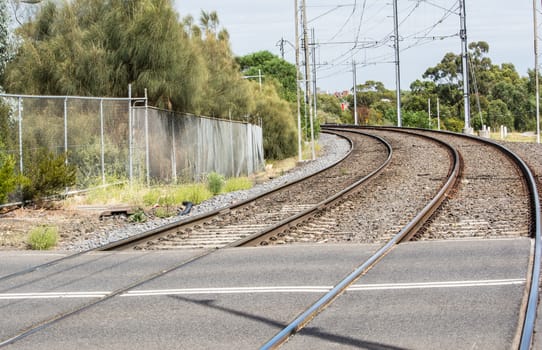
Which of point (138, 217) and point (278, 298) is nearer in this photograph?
point (278, 298)

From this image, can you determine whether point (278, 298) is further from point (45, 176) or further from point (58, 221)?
point (45, 176)

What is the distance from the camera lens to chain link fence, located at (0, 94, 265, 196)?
1878 centimetres

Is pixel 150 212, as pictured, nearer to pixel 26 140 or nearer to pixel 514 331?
pixel 26 140

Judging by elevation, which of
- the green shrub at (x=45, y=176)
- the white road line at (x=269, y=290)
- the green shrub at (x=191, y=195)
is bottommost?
the white road line at (x=269, y=290)

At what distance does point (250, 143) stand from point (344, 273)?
26693 millimetres

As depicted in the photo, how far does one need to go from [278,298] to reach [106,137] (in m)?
15.0

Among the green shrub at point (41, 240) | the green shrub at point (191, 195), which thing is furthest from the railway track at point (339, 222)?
the green shrub at point (191, 195)

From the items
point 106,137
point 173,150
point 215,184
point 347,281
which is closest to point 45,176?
point 106,137

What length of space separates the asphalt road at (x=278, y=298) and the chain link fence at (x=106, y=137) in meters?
8.69

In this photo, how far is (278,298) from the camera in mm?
7387

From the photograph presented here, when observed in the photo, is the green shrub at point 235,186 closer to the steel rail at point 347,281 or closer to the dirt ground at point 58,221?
the dirt ground at point 58,221

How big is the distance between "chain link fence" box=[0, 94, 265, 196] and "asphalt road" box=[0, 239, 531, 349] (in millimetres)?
8690

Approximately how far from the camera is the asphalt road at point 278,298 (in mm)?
5914

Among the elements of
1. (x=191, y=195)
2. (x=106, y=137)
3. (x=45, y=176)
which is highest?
(x=106, y=137)
